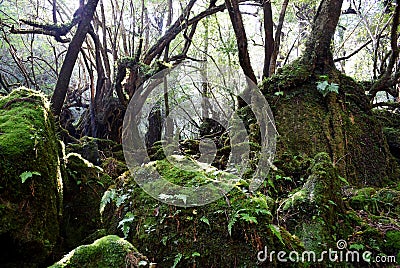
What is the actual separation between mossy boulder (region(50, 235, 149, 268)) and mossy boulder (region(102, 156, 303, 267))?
507mm

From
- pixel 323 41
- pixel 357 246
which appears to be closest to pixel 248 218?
pixel 357 246

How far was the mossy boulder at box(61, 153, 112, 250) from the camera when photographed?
4.77 meters

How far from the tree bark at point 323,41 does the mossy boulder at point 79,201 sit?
5276 mm

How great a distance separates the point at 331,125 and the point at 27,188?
5.76m

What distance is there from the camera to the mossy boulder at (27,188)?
349cm

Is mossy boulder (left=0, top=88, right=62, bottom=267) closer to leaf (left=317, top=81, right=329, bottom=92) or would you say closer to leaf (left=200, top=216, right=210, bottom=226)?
leaf (left=200, top=216, right=210, bottom=226)

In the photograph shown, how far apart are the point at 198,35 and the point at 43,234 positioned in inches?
579

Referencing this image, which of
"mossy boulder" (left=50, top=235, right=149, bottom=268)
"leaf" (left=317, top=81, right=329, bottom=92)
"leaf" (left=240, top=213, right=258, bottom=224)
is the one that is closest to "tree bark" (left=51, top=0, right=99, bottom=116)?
"leaf" (left=317, top=81, right=329, bottom=92)

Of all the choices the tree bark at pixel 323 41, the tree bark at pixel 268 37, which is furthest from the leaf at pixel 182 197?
the tree bark at pixel 268 37

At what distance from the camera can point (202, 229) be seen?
338cm

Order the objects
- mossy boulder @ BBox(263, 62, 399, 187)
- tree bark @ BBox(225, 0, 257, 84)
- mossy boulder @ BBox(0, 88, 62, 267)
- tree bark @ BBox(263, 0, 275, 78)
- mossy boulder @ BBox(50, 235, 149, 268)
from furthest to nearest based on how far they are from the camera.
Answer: tree bark @ BBox(263, 0, 275, 78), tree bark @ BBox(225, 0, 257, 84), mossy boulder @ BBox(263, 62, 399, 187), mossy boulder @ BBox(0, 88, 62, 267), mossy boulder @ BBox(50, 235, 149, 268)

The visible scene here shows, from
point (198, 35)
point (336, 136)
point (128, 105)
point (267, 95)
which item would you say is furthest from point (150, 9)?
point (336, 136)

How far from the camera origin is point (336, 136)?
6871 mm

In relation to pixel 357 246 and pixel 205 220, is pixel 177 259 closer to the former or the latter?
pixel 205 220
